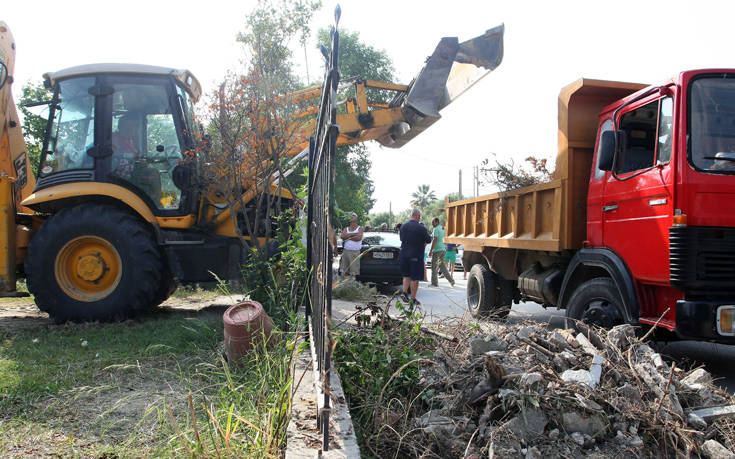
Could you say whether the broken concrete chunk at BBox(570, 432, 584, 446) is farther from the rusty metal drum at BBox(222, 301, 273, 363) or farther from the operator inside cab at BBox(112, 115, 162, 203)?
the operator inside cab at BBox(112, 115, 162, 203)

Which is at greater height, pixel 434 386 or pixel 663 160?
pixel 663 160

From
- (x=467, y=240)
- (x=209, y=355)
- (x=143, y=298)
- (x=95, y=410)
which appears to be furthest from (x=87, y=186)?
(x=467, y=240)

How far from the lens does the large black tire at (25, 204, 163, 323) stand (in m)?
5.89

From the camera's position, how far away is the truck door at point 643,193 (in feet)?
13.7

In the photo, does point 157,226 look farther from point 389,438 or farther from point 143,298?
point 389,438

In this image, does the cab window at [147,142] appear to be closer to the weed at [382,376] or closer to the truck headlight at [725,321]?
the weed at [382,376]

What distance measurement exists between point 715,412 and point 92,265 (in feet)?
20.8

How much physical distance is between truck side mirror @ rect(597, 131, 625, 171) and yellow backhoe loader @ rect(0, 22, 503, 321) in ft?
7.73

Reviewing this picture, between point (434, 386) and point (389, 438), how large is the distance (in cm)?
49

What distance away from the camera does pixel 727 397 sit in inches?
111

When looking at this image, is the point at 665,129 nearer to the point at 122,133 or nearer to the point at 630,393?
the point at 630,393

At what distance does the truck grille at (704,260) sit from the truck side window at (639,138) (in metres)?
0.93

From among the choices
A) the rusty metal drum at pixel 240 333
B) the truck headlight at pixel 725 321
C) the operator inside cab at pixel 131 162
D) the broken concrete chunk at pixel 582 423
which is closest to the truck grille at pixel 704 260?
the truck headlight at pixel 725 321

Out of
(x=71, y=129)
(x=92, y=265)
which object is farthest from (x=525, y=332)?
(x=71, y=129)
